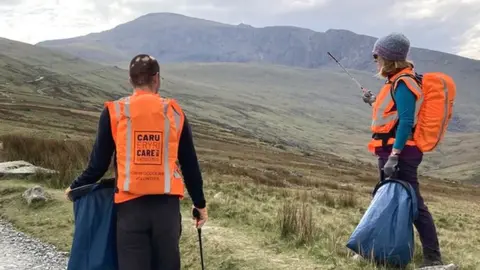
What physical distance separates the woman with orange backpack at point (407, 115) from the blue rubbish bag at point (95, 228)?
2864 millimetres

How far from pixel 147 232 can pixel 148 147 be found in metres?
0.61

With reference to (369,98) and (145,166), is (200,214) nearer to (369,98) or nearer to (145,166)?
(145,166)

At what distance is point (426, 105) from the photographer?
5496 mm

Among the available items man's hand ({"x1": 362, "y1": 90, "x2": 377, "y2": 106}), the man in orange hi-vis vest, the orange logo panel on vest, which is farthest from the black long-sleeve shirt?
man's hand ({"x1": 362, "y1": 90, "x2": 377, "y2": 106})

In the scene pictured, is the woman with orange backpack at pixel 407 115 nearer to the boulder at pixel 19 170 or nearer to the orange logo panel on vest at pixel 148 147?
the orange logo panel on vest at pixel 148 147

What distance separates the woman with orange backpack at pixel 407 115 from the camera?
213 inches

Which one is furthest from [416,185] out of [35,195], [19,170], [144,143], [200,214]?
[19,170]

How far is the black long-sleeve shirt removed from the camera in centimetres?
385

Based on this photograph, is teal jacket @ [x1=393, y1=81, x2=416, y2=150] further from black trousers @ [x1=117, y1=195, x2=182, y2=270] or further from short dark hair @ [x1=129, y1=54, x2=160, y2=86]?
short dark hair @ [x1=129, y1=54, x2=160, y2=86]

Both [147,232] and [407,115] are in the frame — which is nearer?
[147,232]

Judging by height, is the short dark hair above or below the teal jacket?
above

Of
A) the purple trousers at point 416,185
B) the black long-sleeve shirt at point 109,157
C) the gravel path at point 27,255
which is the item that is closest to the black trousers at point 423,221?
the purple trousers at point 416,185

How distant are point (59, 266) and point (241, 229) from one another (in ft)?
8.34

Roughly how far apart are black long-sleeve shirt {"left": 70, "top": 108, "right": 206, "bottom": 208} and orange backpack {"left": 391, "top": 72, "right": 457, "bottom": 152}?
2.60 meters
